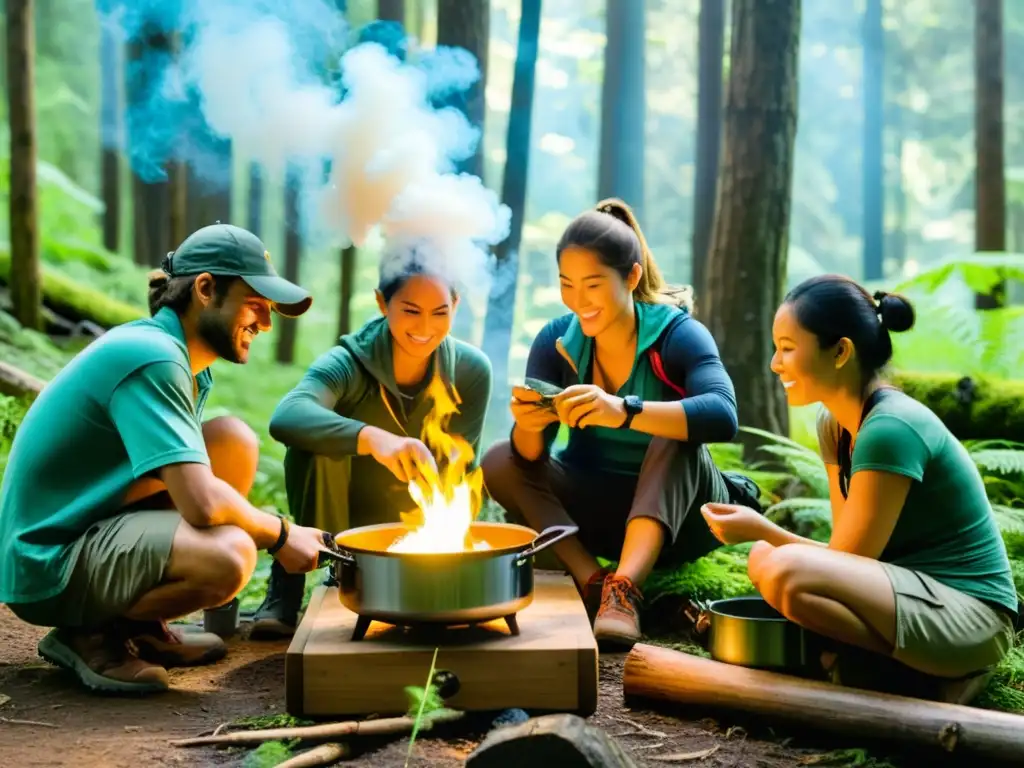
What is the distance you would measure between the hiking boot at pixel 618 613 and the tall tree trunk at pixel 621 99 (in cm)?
1268

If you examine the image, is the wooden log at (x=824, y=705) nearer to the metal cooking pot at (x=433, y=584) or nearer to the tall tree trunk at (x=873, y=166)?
the metal cooking pot at (x=433, y=584)

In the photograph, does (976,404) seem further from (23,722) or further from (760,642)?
(23,722)

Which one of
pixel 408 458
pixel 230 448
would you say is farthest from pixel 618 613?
pixel 230 448

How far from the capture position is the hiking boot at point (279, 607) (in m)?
4.12

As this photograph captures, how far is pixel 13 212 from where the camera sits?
8.55 meters

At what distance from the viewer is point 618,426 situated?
12.9 ft

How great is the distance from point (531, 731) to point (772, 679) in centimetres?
105

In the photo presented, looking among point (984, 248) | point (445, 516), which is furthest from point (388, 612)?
point (984, 248)

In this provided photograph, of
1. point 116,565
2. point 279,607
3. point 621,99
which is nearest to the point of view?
point 116,565

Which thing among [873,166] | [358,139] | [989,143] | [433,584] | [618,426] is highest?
[873,166]

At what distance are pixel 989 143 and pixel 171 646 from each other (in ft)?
36.6

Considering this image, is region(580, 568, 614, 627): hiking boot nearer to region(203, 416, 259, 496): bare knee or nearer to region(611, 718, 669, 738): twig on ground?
region(611, 718, 669, 738): twig on ground

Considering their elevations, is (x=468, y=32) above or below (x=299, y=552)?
above

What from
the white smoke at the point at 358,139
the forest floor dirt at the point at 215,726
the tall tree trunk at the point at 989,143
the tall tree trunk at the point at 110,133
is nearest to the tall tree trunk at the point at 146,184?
the tall tree trunk at the point at 110,133
